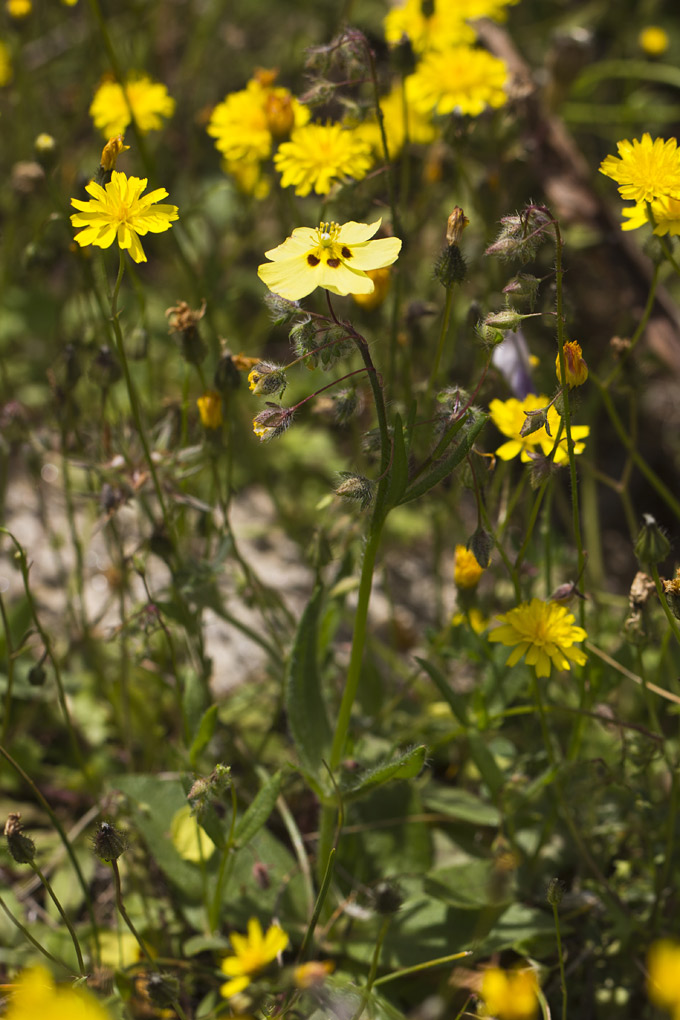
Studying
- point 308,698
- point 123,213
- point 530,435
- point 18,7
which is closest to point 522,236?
point 530,435

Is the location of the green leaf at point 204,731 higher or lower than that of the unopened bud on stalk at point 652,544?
lower

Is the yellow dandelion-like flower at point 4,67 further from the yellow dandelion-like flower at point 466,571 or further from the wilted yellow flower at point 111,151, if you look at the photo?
the yellow dandelion-like flower at point 466,571

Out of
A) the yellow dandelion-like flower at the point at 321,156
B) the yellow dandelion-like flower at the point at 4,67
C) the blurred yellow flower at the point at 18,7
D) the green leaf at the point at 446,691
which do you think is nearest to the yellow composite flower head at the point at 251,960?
the green leaf at the point at 446,691

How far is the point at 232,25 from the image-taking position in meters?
4.71

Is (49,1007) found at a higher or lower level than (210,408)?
lower

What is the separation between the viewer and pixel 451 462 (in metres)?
1.65

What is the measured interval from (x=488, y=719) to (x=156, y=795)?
2.78 feet

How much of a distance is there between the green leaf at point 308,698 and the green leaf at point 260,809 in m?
0.13

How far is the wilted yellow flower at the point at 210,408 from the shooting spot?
6.84ft

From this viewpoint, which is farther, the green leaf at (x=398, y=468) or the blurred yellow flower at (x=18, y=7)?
the blurred yellow flower at (x=18, y=7)

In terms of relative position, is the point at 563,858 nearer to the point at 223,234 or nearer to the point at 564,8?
the point at 223,234

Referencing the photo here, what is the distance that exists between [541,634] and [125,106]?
1978 mm

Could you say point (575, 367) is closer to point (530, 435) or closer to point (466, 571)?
point (530, 435)

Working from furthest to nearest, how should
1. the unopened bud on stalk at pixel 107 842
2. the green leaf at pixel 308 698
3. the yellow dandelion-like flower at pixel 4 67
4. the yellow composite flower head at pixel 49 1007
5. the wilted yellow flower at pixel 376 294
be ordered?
the yellow dandelion-like flower at pixel 4 67 → the wilted yellow flower at pixel 376 294 → the green leaf at pixel 308 698 → the unopened bud on stalk at pixel 107 842 → the yellow composite flower head at pixel 49 1007
